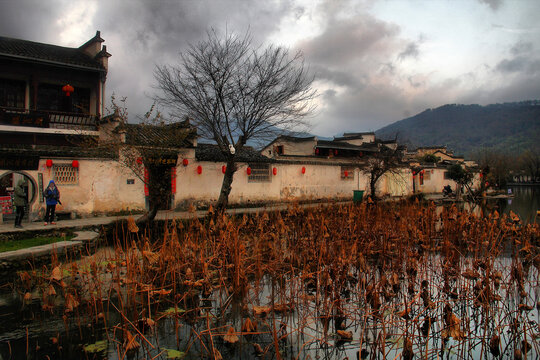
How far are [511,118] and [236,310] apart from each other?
149 meters

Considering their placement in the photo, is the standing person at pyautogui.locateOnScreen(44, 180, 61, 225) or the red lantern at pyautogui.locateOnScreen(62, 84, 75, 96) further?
the red lantern at pyautogui.locateOnScreen(62, 84, 75, 96)

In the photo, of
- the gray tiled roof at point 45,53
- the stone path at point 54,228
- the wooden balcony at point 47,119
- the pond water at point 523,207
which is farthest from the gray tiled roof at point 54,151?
the pond water at point 523,207

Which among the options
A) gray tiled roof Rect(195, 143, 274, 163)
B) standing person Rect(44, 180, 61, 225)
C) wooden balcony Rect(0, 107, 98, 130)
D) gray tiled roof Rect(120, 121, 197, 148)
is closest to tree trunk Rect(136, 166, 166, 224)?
gray tiled roof Rect(120, 121, 197, 148)

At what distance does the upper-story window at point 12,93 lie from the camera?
15.2 m

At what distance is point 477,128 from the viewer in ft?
422

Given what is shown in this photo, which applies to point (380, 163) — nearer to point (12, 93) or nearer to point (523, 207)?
point (523, 207)

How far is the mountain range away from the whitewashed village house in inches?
3191

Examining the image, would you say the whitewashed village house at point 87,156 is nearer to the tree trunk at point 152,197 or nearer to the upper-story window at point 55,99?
the upper-story window at point 55,99

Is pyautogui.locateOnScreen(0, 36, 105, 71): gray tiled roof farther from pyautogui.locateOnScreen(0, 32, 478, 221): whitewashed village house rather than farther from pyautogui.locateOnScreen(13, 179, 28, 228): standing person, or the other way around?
pyautogui.locateOnScreen(13, 179, 28, 228): standing person

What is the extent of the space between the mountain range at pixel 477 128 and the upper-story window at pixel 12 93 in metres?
87.2

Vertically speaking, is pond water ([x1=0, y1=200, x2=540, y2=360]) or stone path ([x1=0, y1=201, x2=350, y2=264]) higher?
stone path ([x1=0, y1=201, x2=350, y2=264])

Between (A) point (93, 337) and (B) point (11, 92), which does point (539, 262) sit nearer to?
(A) point (93, 337)

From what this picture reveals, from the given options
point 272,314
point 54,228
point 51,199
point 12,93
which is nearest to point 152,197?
point 54,228

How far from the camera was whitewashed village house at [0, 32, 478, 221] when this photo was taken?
36.4 feet
